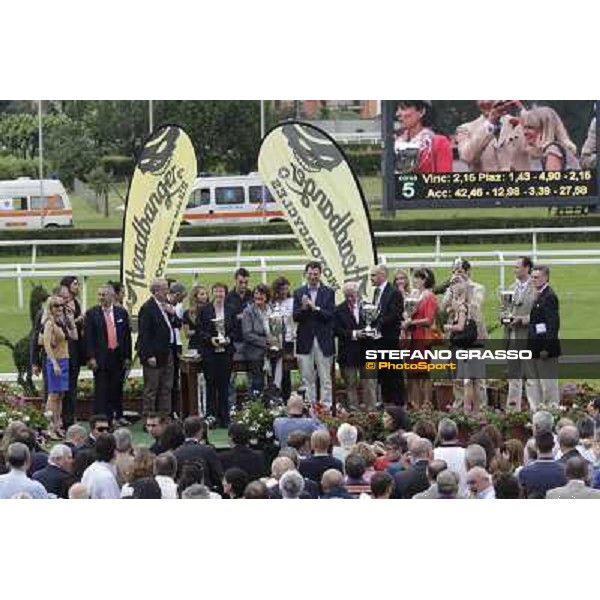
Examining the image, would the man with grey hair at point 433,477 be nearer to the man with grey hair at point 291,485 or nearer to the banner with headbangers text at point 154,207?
the man with grey hair at point 291,485

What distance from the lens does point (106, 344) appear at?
16219 millimetres

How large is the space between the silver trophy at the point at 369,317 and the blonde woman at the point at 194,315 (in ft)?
4.19

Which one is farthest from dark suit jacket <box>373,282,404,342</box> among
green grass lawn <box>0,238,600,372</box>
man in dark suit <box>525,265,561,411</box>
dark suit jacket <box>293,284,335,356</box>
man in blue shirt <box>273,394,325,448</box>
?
green grass lawn <box>0,238,600,372</box>

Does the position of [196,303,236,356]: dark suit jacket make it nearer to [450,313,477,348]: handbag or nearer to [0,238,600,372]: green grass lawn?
[450,313,477,348]: handbag

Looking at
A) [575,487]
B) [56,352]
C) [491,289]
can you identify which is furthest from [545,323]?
[491,289]

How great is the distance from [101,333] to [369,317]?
2082 mm

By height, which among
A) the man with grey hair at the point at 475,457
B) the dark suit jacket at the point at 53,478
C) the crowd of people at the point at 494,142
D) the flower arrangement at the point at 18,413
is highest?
the crowd of people at the point at 494,142

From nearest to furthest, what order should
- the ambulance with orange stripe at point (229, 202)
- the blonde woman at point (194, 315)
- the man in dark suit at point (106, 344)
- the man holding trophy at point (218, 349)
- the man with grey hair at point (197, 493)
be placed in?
the man with grey hair at point (197, 493)
the man in dark suit at point (106, 344)
the man holding trophy at point (218, 349)
the blonde woman at point (194, 315)
the ambulance with orange stripe at point (229, 202)

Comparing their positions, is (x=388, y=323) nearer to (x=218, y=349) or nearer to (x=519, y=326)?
(x=519, y=326)

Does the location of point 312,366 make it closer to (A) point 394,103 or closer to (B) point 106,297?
(B) point 106,297

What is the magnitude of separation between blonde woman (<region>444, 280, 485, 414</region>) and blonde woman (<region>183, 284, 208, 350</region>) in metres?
1.94

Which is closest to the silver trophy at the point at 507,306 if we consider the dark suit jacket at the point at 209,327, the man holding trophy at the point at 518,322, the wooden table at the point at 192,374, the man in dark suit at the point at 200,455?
the man holding trophy at the point at 518,322

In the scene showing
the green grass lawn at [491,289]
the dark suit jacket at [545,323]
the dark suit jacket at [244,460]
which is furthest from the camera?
the green grass lawn at [491,289]

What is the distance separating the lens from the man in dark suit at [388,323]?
16219mm
